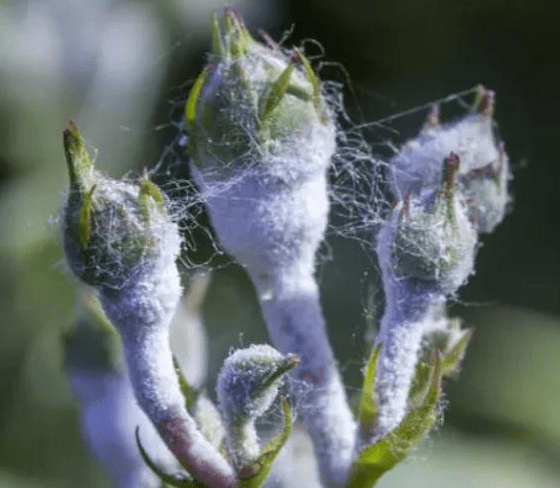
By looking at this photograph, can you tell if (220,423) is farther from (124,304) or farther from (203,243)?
(203,243)

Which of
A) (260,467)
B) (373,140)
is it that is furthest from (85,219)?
(373,140)

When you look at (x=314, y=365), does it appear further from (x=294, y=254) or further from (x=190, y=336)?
(x=190, y=336)

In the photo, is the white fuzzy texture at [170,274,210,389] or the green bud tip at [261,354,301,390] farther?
the white fuzzy texture at [170,274,210,389]

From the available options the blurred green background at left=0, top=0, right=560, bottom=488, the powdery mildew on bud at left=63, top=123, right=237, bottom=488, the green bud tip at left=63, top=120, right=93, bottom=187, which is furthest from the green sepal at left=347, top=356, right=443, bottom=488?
the blurred green background at left=0, top=0, right=560, bottom=488

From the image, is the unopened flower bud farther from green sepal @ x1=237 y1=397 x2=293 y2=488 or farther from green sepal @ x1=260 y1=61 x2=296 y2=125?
green sepal @ x1=260 y1=61 x2=296 y2=125

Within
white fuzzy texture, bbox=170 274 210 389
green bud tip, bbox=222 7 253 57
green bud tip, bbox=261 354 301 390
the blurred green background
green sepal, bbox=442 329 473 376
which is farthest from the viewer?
the blurred green background

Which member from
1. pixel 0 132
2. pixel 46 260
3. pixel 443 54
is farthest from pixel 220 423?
pixel 443 54

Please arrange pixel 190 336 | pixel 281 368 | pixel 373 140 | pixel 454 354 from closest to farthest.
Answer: pixel 281 368, pixel 454 354, pixel 190 336, pixel 373 140
